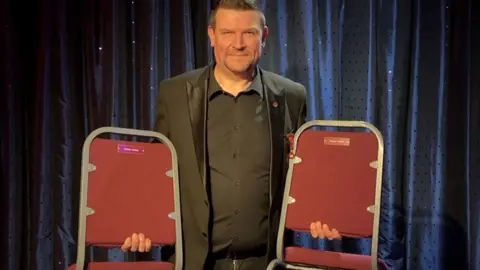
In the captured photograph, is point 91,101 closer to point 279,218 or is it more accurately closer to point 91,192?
point 91,192

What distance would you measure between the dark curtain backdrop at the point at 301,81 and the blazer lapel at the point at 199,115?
0.46 meters

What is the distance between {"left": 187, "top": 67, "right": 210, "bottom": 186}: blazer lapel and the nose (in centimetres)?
17

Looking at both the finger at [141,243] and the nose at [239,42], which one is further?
the nose at [239,42]

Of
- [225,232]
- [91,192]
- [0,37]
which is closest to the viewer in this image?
[91,192]

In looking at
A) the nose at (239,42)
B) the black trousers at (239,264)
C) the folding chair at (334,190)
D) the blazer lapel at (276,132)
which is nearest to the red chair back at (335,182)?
the folding chair at (334,190)

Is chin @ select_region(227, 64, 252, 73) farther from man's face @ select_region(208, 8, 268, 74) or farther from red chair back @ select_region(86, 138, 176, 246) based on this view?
red chair back @ select_region(86, 138, 176, 246)

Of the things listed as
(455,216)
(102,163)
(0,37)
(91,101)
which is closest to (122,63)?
(91,101)

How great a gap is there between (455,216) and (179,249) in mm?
1296

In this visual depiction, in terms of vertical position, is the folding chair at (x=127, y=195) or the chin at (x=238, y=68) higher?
the chin at (x=238, y=68)

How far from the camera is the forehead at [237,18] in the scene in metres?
2.07

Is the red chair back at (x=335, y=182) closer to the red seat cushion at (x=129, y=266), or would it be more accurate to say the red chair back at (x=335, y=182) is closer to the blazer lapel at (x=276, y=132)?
the blazer lapel at (x=276, y=132)

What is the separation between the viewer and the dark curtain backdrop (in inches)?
99.6

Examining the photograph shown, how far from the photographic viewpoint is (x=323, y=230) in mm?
1952

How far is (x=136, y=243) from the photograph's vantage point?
1924 mm
